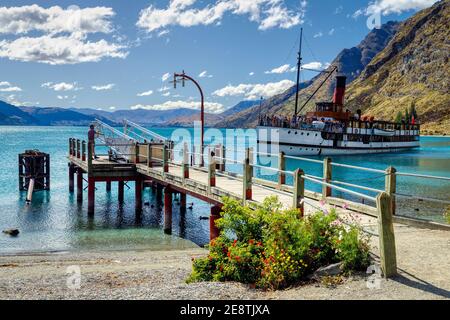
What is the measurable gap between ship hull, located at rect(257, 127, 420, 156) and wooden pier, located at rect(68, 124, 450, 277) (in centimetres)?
4584

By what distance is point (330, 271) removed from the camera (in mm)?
8508

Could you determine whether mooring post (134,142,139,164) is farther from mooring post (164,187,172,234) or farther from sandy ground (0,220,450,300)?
sandy ground (0,220,450,300)

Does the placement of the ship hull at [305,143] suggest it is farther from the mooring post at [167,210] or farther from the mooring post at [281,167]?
the mooring post at [281,167]

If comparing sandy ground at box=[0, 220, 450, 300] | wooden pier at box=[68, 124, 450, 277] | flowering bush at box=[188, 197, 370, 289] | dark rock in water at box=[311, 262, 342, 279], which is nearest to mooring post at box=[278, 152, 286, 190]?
wooden pier at box=[68, 124, 450, 277]

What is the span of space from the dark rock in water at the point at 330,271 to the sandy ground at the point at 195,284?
0.95 feet

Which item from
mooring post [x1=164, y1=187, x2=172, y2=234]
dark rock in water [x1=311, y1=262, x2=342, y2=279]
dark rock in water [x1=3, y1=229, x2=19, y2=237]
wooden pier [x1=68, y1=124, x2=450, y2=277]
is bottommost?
dark rock in water [x1=3, y1=229, x2=19, y2=237]

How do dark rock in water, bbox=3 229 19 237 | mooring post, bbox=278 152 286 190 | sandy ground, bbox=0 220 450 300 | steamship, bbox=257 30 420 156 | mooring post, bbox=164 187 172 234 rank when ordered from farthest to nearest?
steamship, bbox=257 30 420 156, mooring post, bbox=164 187 172 234, dark rock in water, bbox=3 229 19 237, mooring post, bbox=278 152 286 190, sandy ground, bbox=0 220 450 300

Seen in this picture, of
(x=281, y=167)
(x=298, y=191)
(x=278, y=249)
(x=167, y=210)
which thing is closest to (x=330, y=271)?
(x=278, y=249)

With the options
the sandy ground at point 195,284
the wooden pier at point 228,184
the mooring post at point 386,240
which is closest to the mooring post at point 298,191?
the wooden pier at point 228,184

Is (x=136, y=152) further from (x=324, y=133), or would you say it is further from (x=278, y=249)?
(x=324, y=133)

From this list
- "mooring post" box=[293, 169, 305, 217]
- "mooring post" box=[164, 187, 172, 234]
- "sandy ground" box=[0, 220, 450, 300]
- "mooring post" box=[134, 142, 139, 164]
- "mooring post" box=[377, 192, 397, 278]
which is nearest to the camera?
"sandy ground" box=[0, 220, 450, 300]

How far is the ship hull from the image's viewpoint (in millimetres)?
77375

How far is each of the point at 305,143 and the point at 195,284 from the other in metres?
72.7

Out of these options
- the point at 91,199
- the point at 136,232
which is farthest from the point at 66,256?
the point at 91,199
